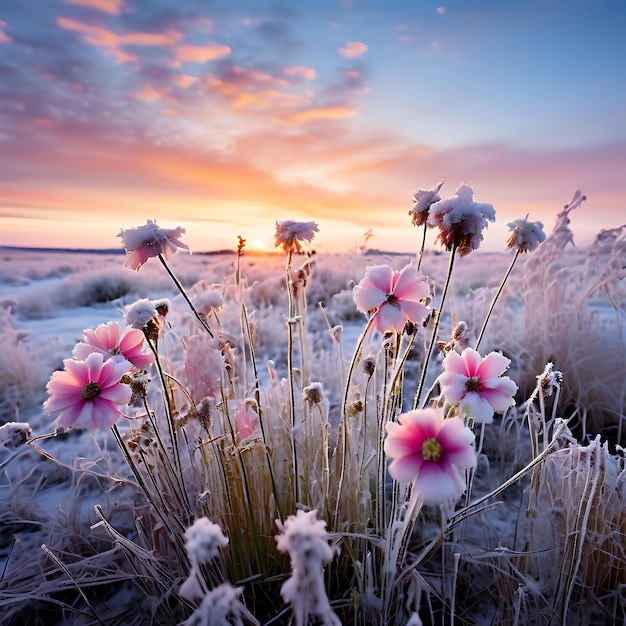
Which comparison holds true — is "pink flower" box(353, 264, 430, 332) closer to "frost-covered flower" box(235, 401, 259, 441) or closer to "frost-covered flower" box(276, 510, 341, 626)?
"frost-covered flower" box(276, 510, 341, 626)

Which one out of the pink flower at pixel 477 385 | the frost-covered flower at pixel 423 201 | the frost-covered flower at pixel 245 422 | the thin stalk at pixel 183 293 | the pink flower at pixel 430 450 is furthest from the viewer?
the frost-covered flower at pixel 245 422

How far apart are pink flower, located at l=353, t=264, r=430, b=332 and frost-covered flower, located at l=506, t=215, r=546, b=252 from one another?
389mm

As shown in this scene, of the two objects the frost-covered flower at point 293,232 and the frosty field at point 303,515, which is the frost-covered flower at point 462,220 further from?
the frost-covered flower at point 293,232

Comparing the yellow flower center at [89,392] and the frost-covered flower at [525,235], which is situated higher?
the frost-covered flower at [525,235]

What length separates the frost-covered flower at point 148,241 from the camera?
1.16 metres

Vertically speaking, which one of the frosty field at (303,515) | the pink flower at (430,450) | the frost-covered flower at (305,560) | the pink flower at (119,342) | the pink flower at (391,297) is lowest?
the frosty field at (303,515)

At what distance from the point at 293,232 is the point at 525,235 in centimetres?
63

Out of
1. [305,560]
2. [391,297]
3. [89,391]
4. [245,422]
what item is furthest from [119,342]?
[305,560]

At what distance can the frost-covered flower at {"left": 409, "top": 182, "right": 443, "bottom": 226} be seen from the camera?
4.34ft

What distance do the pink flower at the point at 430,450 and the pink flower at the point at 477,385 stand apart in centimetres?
17

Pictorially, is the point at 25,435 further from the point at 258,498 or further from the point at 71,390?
the point at 258,498

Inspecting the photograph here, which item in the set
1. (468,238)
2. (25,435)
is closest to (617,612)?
(468,238)

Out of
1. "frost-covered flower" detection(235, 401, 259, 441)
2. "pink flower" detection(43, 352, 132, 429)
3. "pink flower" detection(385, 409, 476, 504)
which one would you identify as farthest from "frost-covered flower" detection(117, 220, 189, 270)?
"pink flower" detection(385, 409, 476, 504)

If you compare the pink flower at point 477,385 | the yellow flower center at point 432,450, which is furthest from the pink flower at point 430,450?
the pink flower at point 477,385
